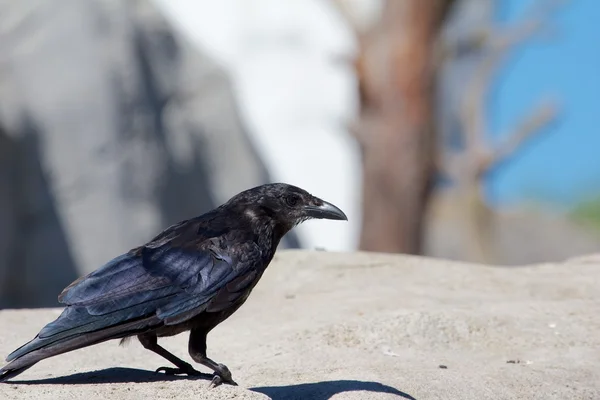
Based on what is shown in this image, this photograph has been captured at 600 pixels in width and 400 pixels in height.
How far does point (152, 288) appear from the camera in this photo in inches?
177

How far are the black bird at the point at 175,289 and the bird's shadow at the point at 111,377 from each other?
9 cm

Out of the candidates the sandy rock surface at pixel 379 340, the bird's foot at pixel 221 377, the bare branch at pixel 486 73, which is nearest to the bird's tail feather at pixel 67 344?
the sandy rock surface at pixel 379 340

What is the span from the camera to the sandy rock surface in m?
4.71

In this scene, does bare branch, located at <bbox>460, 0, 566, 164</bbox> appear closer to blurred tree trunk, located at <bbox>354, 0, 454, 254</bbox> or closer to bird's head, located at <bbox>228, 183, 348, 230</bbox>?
blurred tree trunk, located at <bbox>354, 0, 454, 254</bbox>

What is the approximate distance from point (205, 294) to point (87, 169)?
8505 millimetres

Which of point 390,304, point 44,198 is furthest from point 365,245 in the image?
point 390,304

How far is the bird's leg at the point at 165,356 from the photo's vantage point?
4738 mm

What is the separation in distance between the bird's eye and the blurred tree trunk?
756cm

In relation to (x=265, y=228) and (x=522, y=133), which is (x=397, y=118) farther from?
(x=265, y=228)

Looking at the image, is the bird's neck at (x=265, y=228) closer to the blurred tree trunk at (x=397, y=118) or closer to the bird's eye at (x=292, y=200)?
the bird's eye at (x=292, y=200)

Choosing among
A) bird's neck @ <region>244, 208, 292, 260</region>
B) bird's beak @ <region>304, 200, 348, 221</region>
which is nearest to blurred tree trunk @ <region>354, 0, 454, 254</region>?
bird's beak @ <region>304, 200, 348, 221</region>

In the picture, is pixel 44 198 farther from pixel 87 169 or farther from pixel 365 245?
pixel 365 245

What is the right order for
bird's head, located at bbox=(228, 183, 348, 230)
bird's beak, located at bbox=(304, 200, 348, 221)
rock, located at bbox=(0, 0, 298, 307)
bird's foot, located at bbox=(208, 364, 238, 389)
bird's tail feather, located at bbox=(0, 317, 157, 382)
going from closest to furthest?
bird's tail feather, located at bbox=(0, 317, 157, 382)
bird's foot, located at bbox=(208, 364, 238, 389)
bird's head, located at bbox=(228, 183, 348, 230)
bird's beak, located at bbox=(304, 200, 348, 221)
rock, located at bbox=(0, 0, 298, 307)

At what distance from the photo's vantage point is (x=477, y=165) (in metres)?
16.2
